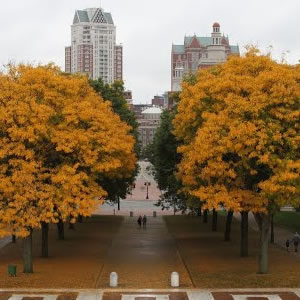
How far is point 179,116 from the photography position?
1463 inches

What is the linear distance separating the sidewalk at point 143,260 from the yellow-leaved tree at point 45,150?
419cm

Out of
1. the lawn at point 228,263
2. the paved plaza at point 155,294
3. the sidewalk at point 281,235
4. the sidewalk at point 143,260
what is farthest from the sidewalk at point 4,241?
the sidewalk at point 281,235

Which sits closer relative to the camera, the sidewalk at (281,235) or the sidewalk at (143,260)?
the sidewalk at (143,260)

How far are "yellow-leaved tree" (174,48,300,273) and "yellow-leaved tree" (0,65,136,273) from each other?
17.9 feet

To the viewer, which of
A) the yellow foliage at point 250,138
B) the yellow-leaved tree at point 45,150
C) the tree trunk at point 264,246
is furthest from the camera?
the tree trunk at point 264,246

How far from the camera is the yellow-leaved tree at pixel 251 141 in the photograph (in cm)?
2909

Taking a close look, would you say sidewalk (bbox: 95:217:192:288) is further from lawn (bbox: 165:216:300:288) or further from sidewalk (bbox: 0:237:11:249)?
sidewalk (bbox: 0:237:11:249)

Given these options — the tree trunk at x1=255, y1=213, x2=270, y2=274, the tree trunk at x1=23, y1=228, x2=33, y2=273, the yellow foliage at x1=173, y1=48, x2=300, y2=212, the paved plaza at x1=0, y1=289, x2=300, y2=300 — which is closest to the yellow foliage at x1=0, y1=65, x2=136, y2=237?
the tree trunk at x1=23, y1=228, x2=33, y2=273

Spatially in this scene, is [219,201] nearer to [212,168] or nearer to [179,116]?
[212,168]

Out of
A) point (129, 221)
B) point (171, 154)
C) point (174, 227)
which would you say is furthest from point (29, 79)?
point (129, 221)

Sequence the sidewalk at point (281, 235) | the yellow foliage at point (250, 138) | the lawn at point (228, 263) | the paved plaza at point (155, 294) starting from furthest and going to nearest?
the sidewalk at point (281, 235)
the lawn at point (228, 263)
the yellow foliage at point (250, 138)
the paved plaza at point (155, 294)

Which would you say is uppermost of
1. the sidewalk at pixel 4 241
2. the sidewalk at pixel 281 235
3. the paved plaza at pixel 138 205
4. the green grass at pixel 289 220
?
the green grass at pixel 289 220

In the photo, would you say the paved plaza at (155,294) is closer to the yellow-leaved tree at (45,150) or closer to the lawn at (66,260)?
the lawn at (66,260)

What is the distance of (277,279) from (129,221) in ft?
140
